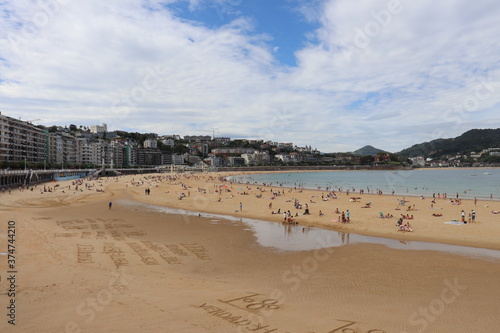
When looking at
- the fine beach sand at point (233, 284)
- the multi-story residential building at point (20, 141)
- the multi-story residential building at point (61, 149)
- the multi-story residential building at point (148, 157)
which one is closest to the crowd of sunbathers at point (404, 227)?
the fine beach sand at point (233, 284)

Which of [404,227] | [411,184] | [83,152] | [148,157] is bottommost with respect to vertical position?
[411,184]

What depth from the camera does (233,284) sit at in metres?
10.1

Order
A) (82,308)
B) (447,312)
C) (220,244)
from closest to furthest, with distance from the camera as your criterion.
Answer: (82,308) → (447,312) → (220,244)

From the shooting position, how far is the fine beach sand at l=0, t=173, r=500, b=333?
288 inches

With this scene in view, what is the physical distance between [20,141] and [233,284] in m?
95.1

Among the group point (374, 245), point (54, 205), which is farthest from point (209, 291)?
point (54, 205)

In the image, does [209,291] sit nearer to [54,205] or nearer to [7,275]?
[7,275]

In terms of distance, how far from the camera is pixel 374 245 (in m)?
16.4

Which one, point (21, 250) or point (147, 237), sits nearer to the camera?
point (21, 250)

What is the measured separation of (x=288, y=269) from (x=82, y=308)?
23.3 feet

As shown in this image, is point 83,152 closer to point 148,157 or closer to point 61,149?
point 61,149

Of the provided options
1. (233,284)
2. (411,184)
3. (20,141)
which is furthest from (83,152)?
(233,284)

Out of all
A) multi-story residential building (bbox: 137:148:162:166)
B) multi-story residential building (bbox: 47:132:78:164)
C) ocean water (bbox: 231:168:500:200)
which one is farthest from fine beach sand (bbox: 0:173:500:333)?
multi-story residential building (bbox: 137:148:162:166)

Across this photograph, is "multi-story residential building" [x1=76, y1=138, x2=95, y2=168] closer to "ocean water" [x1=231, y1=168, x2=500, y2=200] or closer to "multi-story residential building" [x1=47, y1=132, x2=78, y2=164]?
"multi-story residential building" [x1=47, y1=132, x2=78, y2=164]
